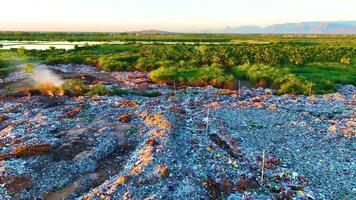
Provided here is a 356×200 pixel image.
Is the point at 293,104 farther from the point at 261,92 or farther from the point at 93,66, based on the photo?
the point at 93,66

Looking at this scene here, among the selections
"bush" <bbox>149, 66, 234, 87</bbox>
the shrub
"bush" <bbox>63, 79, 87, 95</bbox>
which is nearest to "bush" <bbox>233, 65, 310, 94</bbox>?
"bush" <bbox>149, 66, 234, 87</bbox>

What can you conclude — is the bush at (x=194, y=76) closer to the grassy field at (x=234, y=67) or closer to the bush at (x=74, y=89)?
the grassy field at (x=234, y=67)

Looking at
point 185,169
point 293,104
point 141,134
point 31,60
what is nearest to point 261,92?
point 293,104

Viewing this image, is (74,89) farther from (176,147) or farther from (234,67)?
(234,67)

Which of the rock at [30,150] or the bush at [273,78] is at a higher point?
the bush at [273,78]

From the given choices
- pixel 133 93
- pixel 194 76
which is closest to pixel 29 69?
pixel 133 93

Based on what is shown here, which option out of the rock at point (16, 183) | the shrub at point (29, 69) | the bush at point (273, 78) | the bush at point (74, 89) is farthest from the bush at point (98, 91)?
the rock at point (16, 183)

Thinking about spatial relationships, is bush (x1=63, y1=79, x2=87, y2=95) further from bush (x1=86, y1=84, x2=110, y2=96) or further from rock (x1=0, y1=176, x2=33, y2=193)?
rock (x1=0, y1=176, x2=33, y2=193)

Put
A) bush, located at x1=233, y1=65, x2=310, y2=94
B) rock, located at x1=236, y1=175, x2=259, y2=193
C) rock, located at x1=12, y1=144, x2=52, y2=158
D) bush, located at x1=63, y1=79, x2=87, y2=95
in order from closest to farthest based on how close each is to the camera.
→ 1. rock, located at x1=236, y1=175, x2=259, y2=193
2. rock, located at x1=12, y1=144, x2=52, y2=158
3. bush, located at x1=63, y1=79, x2=87, y2=95
4. bush, located at x1=233, y1=65, x2=310, y2=94
